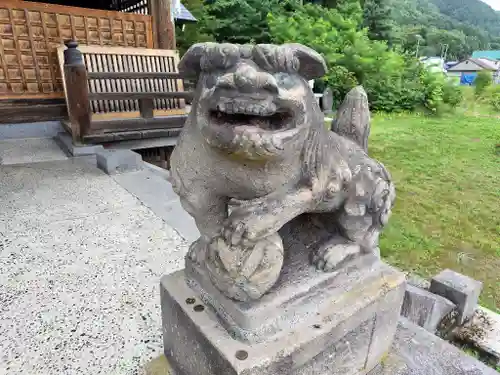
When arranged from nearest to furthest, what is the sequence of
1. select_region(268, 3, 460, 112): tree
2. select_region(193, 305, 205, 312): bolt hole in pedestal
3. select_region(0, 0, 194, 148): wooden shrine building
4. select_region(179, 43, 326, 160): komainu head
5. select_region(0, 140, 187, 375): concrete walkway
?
select_region(179, 43, 326, 160): komainu head, select_region(193, 305, 205, 312): bolt hole in pedestal, select_region(0, 140, 187, 375): concrete walkway, select_region(0, 0, 194, 148): wooden shrine building, select_region(268, 3, 460, 112): tree

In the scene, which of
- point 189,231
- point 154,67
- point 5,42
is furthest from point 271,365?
point 5,42

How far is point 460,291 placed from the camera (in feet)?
6.83

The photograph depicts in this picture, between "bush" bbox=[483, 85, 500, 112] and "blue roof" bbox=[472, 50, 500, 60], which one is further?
"blue roof" bbox=[472, 50, 500, 60]

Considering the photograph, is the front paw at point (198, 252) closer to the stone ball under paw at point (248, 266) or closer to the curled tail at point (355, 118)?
the stone ball under paw at point (248, 266)

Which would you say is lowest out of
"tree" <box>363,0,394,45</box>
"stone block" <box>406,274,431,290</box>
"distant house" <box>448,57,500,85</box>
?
"distant house" <box>448,57,500,85</box>

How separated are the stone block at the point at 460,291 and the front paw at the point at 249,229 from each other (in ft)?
5.31

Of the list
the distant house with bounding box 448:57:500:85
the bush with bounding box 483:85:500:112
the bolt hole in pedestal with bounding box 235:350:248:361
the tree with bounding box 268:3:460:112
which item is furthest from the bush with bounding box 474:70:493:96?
the distant house with bounding box 448:57:500:85

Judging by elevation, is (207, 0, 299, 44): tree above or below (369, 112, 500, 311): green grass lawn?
above

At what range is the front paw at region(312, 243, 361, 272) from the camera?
47.3 inches

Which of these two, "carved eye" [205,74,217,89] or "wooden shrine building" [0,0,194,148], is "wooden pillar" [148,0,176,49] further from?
"carved eye" [205,74,217,89]

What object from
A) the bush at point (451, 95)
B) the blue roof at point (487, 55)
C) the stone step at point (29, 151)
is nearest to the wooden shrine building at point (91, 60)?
the stone step at point (29, 151)

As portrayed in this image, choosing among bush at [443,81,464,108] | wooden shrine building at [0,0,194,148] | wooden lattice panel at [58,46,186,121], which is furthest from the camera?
bush at [443,81,464,108]

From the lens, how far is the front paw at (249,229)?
0.98 m

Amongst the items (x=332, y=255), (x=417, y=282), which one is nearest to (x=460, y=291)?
(x=417, y=282)
